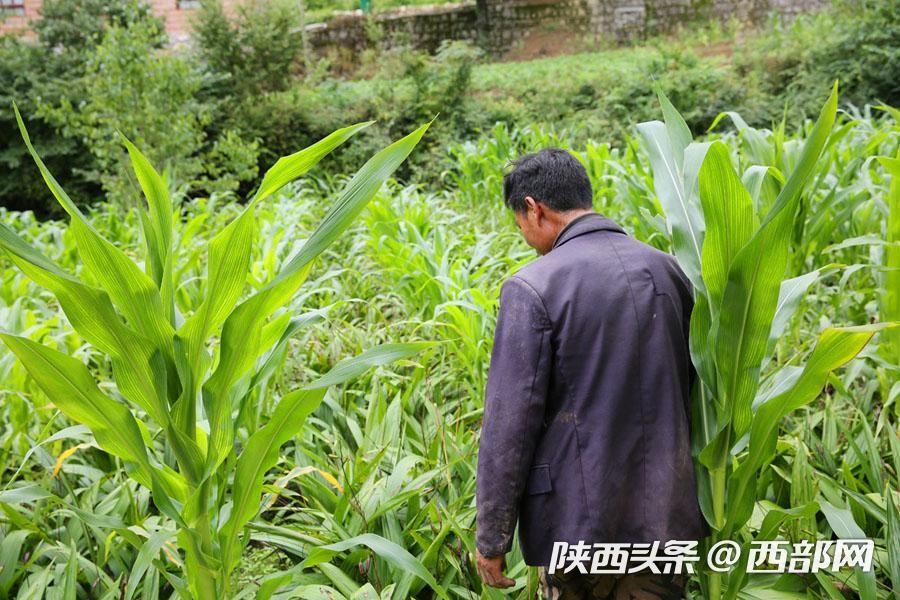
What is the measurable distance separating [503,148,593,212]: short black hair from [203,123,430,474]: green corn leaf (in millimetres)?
333

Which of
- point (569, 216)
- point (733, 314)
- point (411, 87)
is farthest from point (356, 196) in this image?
point (411, 87)

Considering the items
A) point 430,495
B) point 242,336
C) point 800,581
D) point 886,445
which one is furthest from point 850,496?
point 242,336

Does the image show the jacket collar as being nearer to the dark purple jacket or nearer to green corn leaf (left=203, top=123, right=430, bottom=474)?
the dark purple jacket

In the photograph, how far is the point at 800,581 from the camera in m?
1.83

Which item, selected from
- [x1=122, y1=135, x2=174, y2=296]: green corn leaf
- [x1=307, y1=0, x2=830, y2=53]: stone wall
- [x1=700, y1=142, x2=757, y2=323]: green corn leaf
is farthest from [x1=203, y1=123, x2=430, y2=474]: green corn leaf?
[x1=307, y1=0, x2=830, y2=53]: stone wall

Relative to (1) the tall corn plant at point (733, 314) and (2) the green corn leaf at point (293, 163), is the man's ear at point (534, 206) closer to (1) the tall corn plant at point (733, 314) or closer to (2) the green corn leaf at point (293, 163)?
(1) the tall corn plant at point (733, 314)

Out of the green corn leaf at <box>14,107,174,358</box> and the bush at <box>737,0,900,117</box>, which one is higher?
the green corn leaf at <box>14,107,174,358</box>

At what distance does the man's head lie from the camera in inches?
64.9

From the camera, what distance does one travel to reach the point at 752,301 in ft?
4.70

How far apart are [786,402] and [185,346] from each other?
1.20 m

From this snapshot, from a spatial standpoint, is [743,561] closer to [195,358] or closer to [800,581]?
[800,581]

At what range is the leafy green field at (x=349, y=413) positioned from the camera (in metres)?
1.39

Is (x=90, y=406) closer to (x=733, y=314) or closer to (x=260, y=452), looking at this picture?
(x=260, y=452)

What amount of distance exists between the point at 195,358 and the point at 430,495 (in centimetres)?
107
